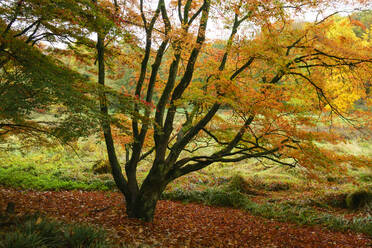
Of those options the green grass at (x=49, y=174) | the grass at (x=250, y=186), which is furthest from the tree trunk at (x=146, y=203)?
the green grass at (x=49, y=174)

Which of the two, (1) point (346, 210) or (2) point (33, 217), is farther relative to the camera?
(1) point (346, 210)

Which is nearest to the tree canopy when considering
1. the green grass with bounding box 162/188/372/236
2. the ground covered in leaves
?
the ground covered in leaves

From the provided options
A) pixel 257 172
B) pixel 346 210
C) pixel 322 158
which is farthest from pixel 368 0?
pixel 257 172

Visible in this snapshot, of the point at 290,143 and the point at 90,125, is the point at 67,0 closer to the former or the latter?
the point at 90,125

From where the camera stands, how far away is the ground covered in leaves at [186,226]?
4.93 meters

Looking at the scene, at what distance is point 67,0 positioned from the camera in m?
3.75

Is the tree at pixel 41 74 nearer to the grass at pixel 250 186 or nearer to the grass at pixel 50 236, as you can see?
the grass at pixel 50 236

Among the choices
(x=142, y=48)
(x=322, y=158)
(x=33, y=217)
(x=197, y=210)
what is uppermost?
(x=142, y=48)

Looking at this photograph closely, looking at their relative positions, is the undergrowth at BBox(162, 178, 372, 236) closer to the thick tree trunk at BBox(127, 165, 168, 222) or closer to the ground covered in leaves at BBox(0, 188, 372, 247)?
the ground covered in leaves at BBox(0, 188, 372, 247)

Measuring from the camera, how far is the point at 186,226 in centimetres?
595

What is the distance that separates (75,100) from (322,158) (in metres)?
4.77

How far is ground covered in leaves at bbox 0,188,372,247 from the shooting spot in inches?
194

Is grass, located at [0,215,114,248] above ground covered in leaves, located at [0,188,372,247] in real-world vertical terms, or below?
above

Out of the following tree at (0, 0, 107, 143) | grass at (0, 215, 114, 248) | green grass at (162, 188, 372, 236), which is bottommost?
green grass at (162, 188, 372, 236)
